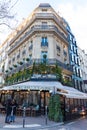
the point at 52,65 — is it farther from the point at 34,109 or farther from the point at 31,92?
the point at 34,109

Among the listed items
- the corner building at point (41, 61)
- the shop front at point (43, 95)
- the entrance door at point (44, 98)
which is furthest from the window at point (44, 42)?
the entrance door at point (44, 98)

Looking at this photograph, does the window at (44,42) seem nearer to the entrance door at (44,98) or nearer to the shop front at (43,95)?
the shop front at (43,95)

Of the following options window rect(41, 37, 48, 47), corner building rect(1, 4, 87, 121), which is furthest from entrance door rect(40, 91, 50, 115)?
window rect(41, 37, 48, 47)

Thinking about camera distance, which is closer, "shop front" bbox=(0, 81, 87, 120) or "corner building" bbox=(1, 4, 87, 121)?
"shop front" bbox=(0, 81, 87, 120)

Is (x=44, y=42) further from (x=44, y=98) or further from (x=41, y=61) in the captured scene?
(x=44, y=98)

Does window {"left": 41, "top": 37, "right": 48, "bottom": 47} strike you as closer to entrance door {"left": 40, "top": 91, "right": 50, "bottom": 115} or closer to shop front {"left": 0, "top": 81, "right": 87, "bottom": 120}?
shop front {"left": 0, "top": 81, "right": 87, "bottom": 120}

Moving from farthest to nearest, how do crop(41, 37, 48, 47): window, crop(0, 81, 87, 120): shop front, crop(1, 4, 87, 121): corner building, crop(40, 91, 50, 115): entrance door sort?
1. crop(41, 37, 48, 47): window
2. crop(1, 4, 87, 121): corner building
3. crop(40, 91, 50, 115): entrance door
4. crop(0, 81, 87, 120): shop front

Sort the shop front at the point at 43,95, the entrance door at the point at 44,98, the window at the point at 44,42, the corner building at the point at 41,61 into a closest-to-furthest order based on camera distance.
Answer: the shop front at the point at 43,95 → the entrance door at the point at 44,98 → the corner building at the point at 41,61 → the window at the point at 44,42

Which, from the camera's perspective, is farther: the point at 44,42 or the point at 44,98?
the point at 44,42

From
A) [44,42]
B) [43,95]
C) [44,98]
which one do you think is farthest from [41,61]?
[44,98]

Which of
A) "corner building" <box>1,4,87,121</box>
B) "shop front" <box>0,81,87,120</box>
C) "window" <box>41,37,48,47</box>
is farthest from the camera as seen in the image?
"window" <box>41,37,48,47</box>

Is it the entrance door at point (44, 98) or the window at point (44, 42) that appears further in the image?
the window at point (44, 42)

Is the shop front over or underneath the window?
underneath

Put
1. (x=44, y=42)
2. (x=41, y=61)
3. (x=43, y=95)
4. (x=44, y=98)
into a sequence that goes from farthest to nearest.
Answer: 1. (x=44, y=42)
2. (x=41, y=61)
3. (x=43, y=95)
4. (x=44, y=98)
